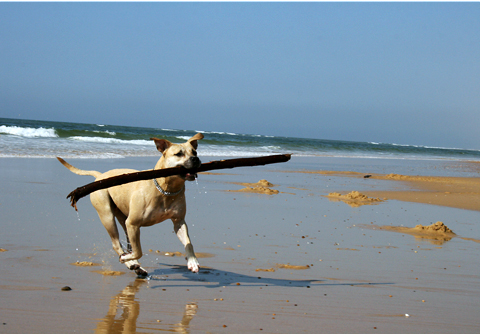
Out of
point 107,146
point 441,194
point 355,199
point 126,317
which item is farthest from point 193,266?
point 107,146

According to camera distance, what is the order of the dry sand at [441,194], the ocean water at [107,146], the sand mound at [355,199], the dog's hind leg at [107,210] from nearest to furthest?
1. the dog's hind leg at [107,210]
2. the sand mound at [355,199]
3. the dry sand at [441,194]
4. the ocean water at [107,146]

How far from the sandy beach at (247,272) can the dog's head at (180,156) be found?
1325 millimetres

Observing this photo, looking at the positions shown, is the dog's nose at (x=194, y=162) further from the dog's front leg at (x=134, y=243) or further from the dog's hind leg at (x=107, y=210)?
the dog's hind leg at (x=107, y=210)

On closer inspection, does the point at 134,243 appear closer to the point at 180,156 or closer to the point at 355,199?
the point at 180,156

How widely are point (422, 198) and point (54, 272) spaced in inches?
452

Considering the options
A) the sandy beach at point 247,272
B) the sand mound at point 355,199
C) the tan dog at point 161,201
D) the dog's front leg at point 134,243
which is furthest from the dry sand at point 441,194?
the dog's front leg at point 134,243

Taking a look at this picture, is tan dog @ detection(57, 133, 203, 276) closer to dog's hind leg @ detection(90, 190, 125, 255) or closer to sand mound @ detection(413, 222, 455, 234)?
dog's hind leg @ detection(90, 190, 125, 255)

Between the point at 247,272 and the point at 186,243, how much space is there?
89 cm

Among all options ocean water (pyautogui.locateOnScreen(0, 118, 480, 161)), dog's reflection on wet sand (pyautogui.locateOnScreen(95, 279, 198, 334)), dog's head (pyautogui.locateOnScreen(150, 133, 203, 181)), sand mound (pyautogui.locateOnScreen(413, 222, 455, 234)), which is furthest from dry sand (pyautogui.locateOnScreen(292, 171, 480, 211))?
ocean water (pyautogui.locateOnScreen(0, 118, 480, 161))

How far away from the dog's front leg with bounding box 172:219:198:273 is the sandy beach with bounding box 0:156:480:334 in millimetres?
242

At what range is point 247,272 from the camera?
5.93m

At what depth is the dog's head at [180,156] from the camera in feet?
17.0

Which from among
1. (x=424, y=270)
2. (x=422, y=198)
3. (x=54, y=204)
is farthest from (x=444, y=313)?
(x=422, y=198)

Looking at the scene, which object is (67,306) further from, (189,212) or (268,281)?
(189,212)
